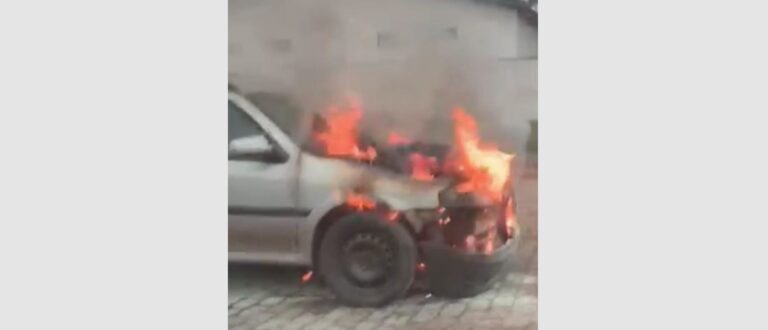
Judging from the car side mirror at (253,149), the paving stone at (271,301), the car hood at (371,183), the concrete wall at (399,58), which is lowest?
the paving stone at (271,301)

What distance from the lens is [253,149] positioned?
106 inches

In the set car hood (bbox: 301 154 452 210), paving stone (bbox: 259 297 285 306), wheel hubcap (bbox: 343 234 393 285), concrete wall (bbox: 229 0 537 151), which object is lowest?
paving stone (bbox: 259 297 285 306)

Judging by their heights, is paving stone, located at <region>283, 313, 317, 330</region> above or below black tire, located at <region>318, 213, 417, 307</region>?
below

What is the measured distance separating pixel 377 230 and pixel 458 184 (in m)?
0.27

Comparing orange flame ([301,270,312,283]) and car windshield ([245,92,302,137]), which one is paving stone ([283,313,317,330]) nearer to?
orange flame ([301,270,312,283])

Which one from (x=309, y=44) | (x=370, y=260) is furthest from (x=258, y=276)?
(x=309, y=44)

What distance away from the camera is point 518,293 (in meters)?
2.62

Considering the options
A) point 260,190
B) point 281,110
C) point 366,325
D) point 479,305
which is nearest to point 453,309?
point 479,305

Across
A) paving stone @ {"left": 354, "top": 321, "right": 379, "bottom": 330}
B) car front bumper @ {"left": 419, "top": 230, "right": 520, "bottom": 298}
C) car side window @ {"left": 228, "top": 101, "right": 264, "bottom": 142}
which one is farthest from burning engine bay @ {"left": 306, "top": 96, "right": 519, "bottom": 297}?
car side window @ {"left": 228, "top": 101, "right": 264, "bottom": 142}

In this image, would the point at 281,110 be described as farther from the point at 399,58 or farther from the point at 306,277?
the point at 306,277

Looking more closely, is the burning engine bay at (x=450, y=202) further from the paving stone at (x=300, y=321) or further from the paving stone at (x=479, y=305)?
the paving stone at (x=300, y=321)

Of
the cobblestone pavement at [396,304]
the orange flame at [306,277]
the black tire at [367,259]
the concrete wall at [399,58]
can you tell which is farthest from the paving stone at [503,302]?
the orange flame at [306,277]

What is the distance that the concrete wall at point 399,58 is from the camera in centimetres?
261

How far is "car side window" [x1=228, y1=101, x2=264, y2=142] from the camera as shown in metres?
2.68
